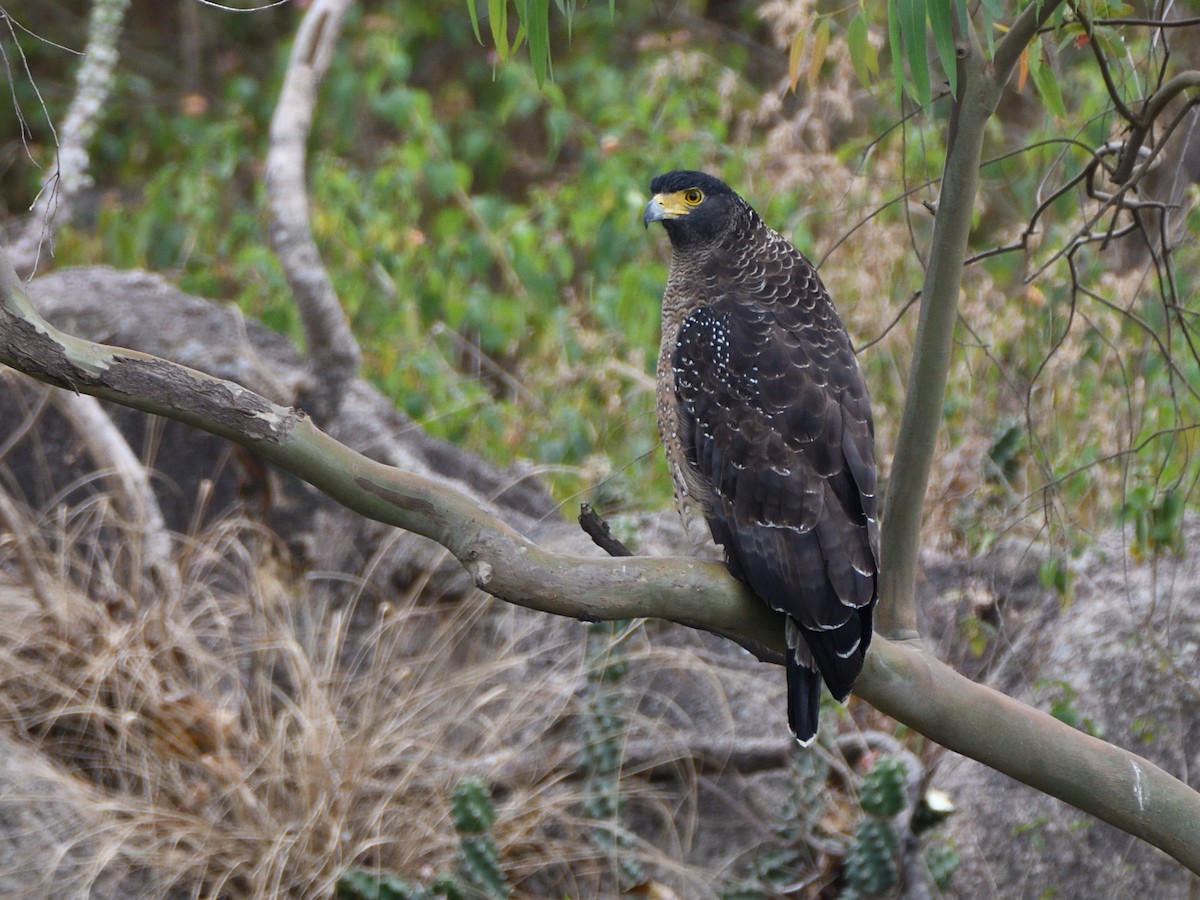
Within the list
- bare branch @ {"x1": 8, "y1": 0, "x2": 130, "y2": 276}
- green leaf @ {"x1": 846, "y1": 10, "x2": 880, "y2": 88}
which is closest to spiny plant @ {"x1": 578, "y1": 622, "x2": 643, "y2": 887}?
green leaf @ {"x1": 846, "y1": 10, "x2": 880, "y2": 88}

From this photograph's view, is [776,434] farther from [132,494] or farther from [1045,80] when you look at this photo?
[132,494]

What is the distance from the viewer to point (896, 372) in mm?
5684

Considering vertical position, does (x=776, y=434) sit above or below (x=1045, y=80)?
below

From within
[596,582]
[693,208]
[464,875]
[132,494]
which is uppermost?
[693,208]

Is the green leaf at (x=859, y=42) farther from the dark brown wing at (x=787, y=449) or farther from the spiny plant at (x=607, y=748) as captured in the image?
the spiny plant at (x=607, y=748)

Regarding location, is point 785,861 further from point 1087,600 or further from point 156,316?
point 156,316

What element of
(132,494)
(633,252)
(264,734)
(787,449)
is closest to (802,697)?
(787,449)

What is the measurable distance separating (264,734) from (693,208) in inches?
84.2

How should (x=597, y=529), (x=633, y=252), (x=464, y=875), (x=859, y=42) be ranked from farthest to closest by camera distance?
1. (x=633, y=252)
2. (x=464, y=875)
3. (x=859, y=42)
4. (x=597, y=529)

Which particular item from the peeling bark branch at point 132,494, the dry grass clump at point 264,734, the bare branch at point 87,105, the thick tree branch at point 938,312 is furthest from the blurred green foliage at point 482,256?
the thick tree branch at point 938,312

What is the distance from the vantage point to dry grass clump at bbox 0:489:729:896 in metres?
4.08

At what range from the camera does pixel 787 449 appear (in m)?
3.24

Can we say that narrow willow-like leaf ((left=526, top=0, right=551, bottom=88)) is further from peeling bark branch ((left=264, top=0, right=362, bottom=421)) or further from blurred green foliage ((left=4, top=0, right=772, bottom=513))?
peeling bark branch ((left=264, top=0, right=362, bottom=421))

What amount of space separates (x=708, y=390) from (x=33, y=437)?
313cm
